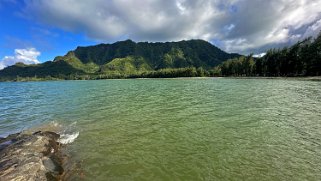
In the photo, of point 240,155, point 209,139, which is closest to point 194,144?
point 209,139

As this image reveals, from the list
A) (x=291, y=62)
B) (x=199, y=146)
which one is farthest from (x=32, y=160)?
(x=291, y=62)

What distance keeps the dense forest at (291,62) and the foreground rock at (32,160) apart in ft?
486

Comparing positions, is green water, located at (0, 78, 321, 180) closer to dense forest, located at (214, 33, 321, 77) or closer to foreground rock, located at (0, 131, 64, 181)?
foreground rock, located at (0, 131, 64, 181)

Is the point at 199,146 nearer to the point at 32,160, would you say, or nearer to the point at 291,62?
the point at 32,160

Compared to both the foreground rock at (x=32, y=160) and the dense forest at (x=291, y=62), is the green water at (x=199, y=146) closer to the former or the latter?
the foreground rock at (x=32, y=160)

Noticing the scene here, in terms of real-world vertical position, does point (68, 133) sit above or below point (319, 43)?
below

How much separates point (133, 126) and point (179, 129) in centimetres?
478

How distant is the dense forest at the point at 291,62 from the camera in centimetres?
13012

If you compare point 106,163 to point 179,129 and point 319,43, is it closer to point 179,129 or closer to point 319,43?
point 179,129

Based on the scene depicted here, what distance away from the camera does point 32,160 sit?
12.1 meters

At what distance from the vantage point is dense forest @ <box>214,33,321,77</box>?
130125mm

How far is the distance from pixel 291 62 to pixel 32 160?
163 meters

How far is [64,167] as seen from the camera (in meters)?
13.1

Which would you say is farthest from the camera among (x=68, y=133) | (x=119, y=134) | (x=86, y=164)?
(x=68, y=133)
